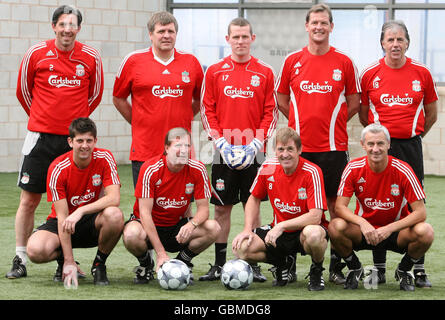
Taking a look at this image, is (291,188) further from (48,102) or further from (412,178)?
(48,102)

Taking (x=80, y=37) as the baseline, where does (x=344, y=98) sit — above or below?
below

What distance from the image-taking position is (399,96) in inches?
188

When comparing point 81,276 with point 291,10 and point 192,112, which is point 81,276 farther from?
point 291,10

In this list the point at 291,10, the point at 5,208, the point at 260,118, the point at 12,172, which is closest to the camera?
the point at 260,118

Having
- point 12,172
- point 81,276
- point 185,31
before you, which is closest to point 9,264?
point 81,276

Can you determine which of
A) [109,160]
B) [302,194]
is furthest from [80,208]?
[302,194]

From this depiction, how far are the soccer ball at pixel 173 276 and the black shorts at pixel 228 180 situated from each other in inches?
26.6

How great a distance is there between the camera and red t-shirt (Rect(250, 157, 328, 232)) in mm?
4473

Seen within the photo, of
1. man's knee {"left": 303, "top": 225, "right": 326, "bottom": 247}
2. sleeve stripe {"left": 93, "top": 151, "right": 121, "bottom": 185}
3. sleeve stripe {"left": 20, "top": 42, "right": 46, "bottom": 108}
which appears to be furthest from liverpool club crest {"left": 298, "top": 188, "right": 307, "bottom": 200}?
sleeve stripe {"left": 20, "top": 42, "right": 46, "bottom": 108}

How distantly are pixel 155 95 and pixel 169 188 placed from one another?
0.61 m

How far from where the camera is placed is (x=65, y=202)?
4.55m

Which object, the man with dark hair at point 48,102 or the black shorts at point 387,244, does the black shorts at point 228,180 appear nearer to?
the black shorts at point 387,244

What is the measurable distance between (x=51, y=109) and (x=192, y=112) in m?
0.89

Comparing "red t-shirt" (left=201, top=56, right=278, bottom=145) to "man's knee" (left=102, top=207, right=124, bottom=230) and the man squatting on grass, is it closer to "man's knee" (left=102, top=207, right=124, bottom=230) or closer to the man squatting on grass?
the man squatting on grass
